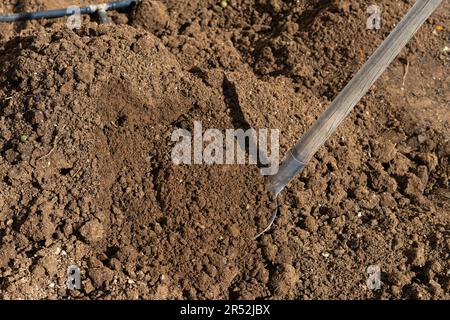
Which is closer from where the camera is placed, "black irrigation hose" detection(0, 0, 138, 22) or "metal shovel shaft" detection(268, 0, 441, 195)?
"metal shovel shaft" detection(268, 0, 441, 195)

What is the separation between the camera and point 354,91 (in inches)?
122

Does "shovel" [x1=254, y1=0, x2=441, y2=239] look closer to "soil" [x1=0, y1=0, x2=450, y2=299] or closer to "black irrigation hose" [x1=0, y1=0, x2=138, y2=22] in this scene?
"soil" [x1=0, y1=0, x2=450, y2=299]

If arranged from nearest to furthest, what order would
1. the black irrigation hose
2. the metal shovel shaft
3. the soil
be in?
the metal shovel shaft → the soil → the black irrigation hose

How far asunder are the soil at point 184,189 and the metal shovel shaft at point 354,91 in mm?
258

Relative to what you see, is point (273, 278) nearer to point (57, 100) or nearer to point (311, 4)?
point (57, 100)

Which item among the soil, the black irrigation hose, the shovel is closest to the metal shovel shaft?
the shovel

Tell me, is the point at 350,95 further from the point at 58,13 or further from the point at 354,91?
the point at 58,13

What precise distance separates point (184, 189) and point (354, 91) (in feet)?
4.01

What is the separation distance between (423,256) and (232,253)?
122 cm

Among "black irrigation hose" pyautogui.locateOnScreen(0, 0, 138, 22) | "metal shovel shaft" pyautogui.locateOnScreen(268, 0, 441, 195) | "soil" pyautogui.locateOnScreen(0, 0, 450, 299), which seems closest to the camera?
"metal shovel shaft" pyautogui.locateOnScreen(268, 0, 441, 195)

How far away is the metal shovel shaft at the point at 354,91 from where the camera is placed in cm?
293

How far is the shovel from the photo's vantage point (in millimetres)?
2930

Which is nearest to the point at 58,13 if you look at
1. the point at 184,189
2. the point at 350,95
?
the point at 184,189

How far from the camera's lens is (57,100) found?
3.68 meters
